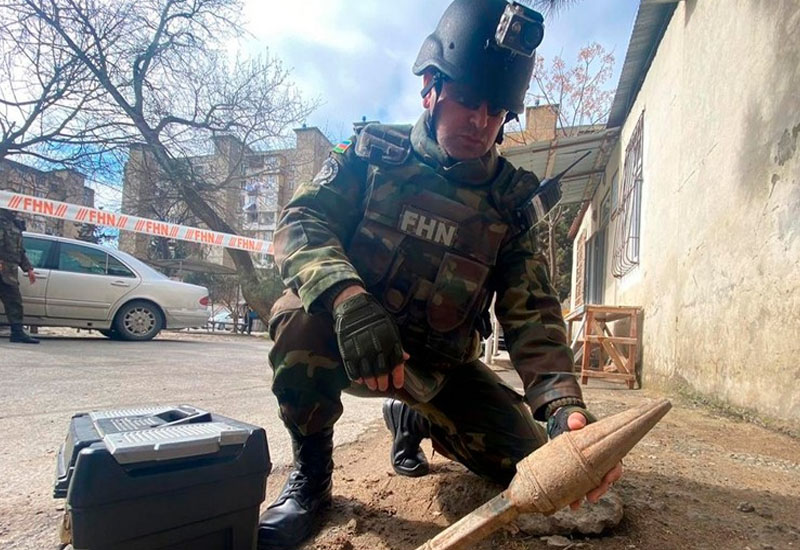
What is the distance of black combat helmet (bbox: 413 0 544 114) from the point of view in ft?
4.45

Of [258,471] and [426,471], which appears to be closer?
[258,471]

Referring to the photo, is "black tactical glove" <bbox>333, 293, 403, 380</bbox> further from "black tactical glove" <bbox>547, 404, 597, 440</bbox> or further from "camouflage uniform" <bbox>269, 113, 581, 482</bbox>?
"black tactical glove" <bbox>547, 404, 597, 440</bbox>

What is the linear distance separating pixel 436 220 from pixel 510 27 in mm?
570

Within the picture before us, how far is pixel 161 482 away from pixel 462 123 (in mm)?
1177

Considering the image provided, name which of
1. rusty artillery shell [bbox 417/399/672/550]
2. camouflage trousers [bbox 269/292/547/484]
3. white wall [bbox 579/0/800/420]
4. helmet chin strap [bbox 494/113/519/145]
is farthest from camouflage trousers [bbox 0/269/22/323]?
white wall [bbox 579/0/800/420]

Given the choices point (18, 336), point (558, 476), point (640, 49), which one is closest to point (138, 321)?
point (18, 336)

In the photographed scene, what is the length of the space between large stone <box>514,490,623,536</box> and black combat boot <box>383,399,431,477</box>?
472 millimetres

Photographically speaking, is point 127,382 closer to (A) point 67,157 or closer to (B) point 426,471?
(B) point 426,471

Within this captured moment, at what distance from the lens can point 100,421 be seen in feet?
3.28

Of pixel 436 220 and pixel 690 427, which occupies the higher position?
pixel 436 220

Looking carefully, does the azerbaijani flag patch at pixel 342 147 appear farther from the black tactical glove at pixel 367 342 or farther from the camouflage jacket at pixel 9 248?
the camouflage jacket at pixel 9 248

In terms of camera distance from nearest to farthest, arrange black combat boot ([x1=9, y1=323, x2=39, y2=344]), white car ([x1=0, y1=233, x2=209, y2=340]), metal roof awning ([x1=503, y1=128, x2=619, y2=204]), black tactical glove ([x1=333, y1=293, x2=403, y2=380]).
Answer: black tactical glove ([x1=333, y1=293, x2=403, y2=380]), black combat boot ([x1=9, y1=323, x2=39, y2=344]), white car ([x1=0, y1=233, x2=209, y2=340]), metal roof awning ([x1=503, y1=128, x2=619, y2=204])

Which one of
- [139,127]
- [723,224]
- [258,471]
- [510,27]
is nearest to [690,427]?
[723,224]

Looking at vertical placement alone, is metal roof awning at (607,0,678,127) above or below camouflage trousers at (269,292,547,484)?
above
